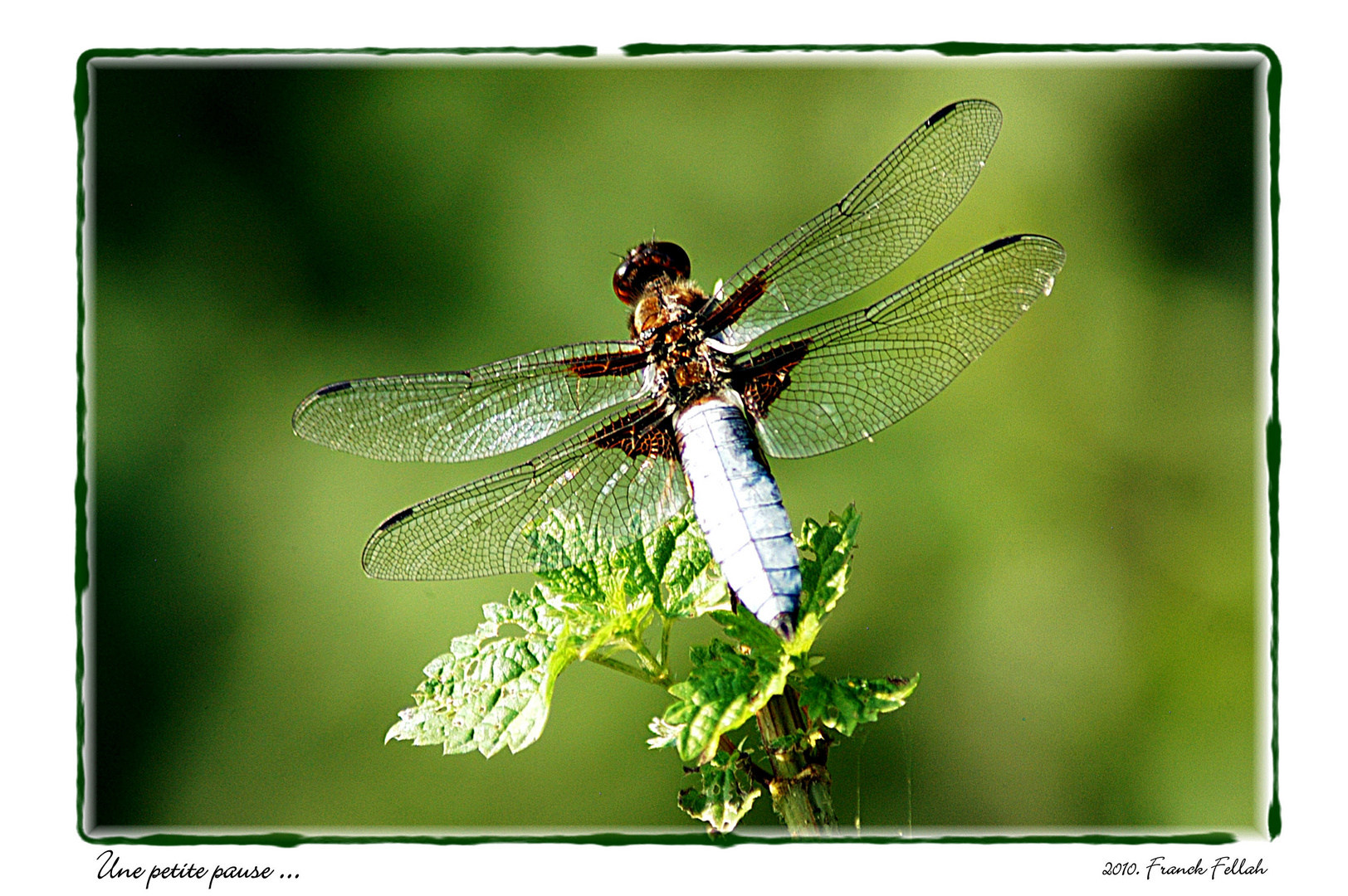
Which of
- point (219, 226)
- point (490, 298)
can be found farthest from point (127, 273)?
point (490, 298)

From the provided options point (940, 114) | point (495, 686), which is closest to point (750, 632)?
point (495, 686)

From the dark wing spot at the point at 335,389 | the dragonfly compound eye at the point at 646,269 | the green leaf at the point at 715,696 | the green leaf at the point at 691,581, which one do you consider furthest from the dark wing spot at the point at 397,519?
the green leaf at the point at 715,696

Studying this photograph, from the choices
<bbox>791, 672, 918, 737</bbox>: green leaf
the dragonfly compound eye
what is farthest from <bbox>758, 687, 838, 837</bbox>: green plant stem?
the dragonfly compound eye

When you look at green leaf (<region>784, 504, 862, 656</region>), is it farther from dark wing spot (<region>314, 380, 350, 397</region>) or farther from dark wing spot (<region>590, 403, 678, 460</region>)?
dark wing spot (<region>314, 380, 350, 397</region>)

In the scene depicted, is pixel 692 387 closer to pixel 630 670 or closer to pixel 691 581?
pixel 691 581

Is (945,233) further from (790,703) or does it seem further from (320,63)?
(790,703)

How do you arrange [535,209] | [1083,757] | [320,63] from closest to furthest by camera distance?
[1083,757], [320,63], [535,209]
